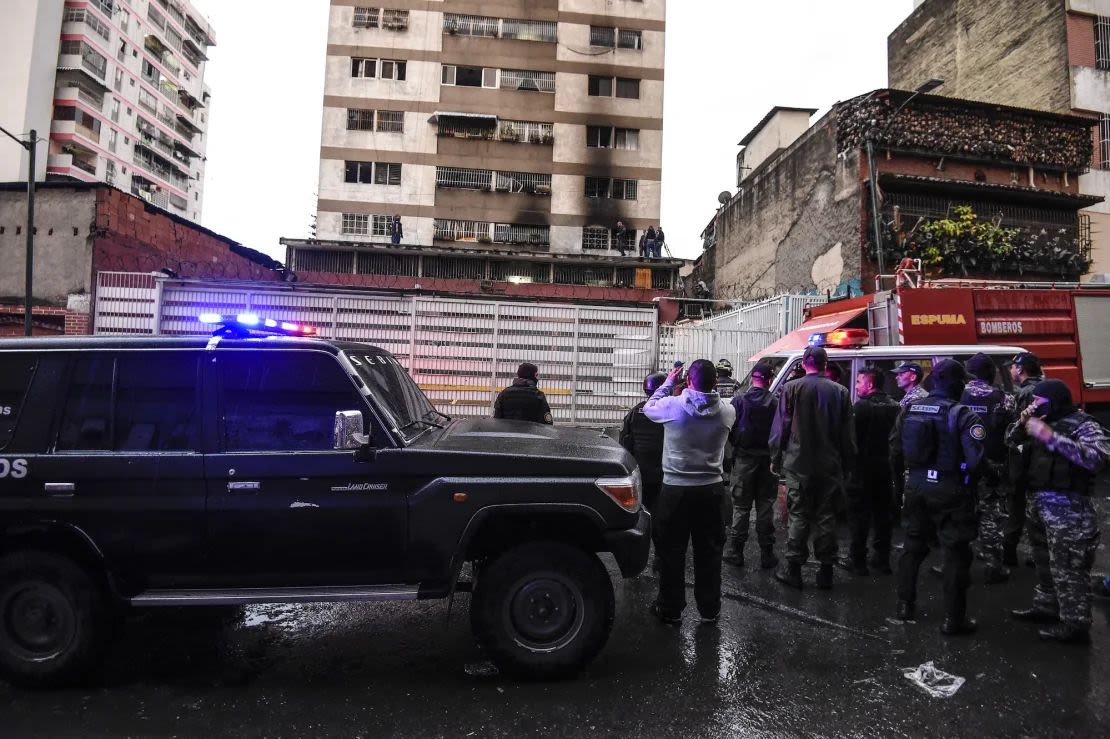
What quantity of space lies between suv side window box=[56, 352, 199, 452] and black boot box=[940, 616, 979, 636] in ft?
16.4

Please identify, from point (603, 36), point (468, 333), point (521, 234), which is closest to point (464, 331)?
point (468, 333)

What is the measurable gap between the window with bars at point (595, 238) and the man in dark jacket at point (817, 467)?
26.6 m

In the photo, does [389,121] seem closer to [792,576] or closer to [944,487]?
[792,576]

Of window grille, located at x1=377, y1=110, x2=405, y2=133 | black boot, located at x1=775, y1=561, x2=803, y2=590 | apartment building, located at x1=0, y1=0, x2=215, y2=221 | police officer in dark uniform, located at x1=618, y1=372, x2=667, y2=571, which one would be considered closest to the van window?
police officer in dark uniform, located at x1=618, y1=372, x2=667, y2=571

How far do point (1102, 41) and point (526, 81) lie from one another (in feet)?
75.9

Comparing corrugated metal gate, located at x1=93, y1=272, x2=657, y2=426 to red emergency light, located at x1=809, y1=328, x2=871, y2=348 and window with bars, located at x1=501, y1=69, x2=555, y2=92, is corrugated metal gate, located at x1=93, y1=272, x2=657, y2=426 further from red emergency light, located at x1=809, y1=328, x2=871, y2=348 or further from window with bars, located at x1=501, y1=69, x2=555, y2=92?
window with bars, located at x1=501, y1=69, x2=555, y2=92

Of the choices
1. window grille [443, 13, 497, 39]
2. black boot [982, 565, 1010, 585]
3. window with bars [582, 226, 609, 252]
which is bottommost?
black boot [982, 565, 1010, 585]

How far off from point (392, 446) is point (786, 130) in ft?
104

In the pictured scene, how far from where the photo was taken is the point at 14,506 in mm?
3438

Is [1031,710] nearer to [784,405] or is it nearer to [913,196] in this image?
[784,405]

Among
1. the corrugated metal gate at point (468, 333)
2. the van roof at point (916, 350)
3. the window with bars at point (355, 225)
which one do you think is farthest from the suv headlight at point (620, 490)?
the window with bars at point (355, 225)

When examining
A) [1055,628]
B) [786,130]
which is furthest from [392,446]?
[786,130]

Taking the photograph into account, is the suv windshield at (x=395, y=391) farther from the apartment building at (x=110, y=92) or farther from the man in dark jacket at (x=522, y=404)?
the apartment building at (x=110, y=92)

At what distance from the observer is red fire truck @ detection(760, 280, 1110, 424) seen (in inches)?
344
